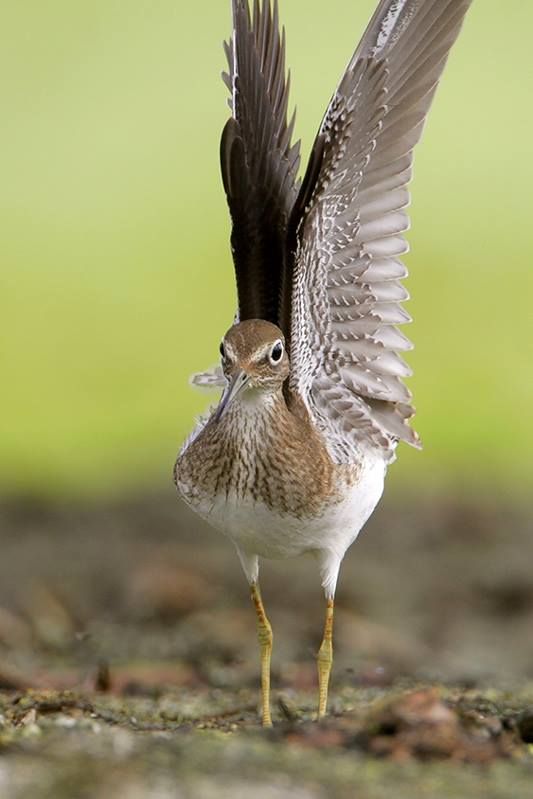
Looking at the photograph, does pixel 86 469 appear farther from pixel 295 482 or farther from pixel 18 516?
pixel 295 482

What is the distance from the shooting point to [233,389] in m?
7.16

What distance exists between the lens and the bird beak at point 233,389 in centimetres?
712

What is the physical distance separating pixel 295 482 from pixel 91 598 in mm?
4852

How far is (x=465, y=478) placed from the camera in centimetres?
1616

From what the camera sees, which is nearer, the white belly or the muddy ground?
the muddy ground

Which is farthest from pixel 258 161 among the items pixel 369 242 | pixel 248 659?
pixel 248 659

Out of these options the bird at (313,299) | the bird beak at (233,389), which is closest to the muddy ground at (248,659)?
the bird at (313,299)

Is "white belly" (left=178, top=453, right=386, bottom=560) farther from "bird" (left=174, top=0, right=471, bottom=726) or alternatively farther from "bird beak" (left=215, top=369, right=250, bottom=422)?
"bird beak" (left=215, top=369, right=250, bottom=422)

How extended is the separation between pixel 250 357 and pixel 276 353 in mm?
164

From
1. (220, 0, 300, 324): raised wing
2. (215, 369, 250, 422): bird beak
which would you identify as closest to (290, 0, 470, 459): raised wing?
(220, 0, 300, 324): raised wing

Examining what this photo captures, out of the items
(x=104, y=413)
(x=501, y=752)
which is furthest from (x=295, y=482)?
(x=104, y=413)

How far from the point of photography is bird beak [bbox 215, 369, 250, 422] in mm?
7125

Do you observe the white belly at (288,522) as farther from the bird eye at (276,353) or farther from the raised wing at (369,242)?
the bird eye at (276,353)

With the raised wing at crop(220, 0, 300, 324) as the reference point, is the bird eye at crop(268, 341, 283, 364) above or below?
below
